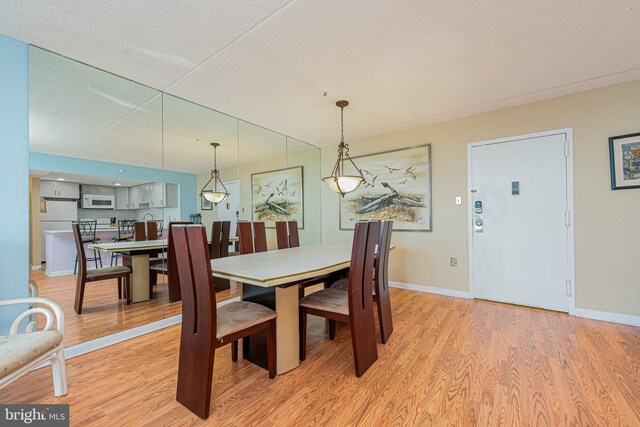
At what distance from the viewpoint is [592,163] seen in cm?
267

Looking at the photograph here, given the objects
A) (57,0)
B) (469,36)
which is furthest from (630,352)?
(57,0)

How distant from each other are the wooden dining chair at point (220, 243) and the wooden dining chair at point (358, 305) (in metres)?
1.82

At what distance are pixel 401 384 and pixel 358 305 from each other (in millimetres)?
529

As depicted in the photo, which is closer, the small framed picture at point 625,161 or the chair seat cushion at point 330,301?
the chair seat cushion at point 330,301

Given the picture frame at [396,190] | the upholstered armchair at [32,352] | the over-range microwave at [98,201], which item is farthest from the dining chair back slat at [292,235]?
the upholstered armchair at [32,352]

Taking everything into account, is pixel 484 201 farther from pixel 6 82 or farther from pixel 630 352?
pixel 6 82

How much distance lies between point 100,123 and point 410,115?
3.39 metres

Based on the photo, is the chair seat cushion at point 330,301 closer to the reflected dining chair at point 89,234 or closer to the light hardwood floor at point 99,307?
the light hardwood floor at point 99,307

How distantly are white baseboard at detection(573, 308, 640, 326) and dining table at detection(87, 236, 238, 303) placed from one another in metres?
4.40

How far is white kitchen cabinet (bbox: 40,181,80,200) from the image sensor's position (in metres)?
2.19

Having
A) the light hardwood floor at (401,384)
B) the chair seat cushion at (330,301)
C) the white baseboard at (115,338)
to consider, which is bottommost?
the light hardwood floor at (401,384)

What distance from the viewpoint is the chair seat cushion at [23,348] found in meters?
1.16

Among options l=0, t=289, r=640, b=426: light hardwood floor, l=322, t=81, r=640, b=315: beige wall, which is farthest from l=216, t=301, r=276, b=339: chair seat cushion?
l=322, t=81, r=640, b=315: beige wall

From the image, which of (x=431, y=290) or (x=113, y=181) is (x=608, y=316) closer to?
(x=431, y=290)
